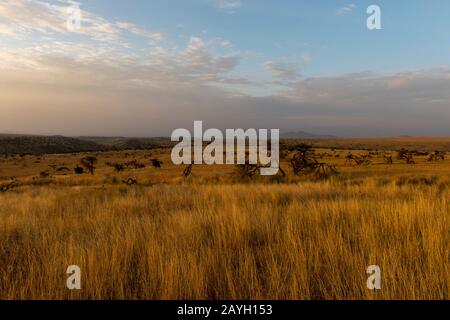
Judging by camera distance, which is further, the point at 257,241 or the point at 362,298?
the point at 257,241

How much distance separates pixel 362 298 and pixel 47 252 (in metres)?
3.20

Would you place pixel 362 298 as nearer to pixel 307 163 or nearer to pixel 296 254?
pixel 296 254

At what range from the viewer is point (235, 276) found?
308cm

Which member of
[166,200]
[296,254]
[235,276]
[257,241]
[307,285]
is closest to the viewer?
[307,285]

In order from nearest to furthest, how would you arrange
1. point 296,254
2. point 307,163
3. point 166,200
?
point 296,254 → point 166,200 → point 307,163

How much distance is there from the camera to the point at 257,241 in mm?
4340

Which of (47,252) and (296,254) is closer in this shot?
(296,254)
